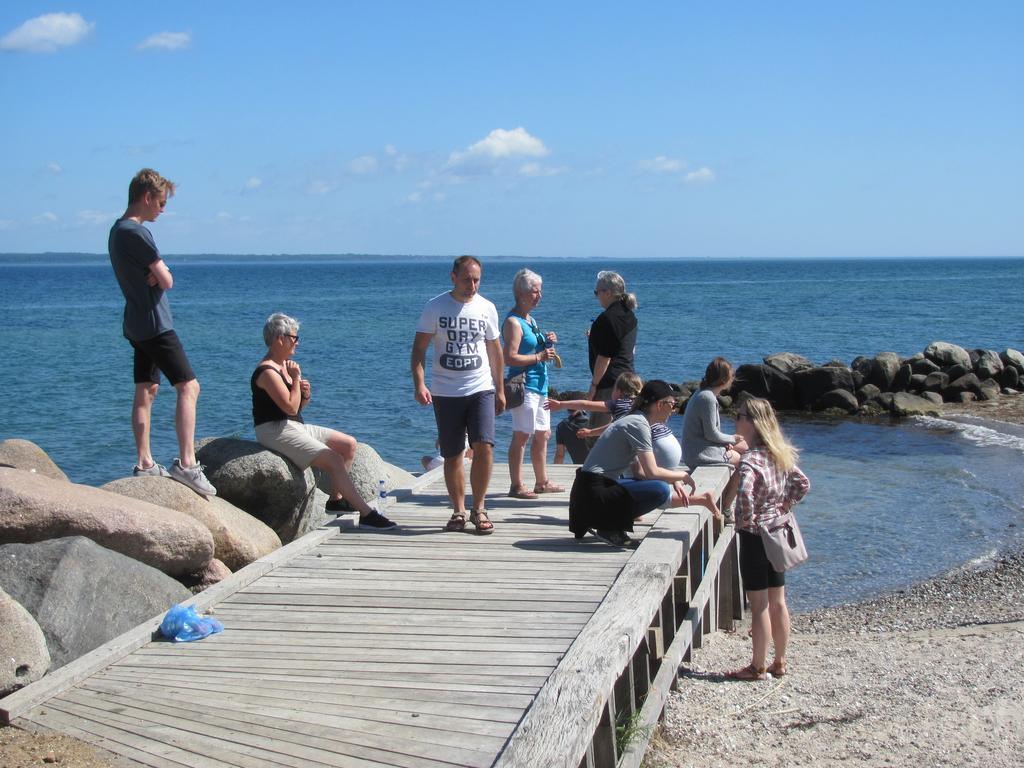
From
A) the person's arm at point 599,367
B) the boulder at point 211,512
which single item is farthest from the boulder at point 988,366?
the boulder at point 211,512

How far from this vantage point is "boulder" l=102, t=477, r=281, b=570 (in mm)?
7691

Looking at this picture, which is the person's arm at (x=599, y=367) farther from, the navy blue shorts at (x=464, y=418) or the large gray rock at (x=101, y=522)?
the large gray rock at (x=101, y=522)

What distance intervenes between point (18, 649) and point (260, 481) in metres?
3.74

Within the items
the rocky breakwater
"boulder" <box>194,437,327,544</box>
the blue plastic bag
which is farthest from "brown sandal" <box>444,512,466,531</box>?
the rocky breakwater

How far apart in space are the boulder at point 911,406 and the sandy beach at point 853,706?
14556mm

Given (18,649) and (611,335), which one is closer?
(18,649)

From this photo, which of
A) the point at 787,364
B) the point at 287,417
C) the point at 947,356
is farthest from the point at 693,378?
the point at 287,417

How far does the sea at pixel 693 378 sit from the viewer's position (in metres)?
13.7

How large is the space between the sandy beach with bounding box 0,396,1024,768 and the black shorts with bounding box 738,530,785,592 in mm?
860

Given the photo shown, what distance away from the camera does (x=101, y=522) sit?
682cm

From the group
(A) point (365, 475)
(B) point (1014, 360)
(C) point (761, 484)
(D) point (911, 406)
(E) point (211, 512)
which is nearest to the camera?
(C) point (761, 484)

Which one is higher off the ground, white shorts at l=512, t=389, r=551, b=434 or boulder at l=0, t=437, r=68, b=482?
white shorts at l=512, t=389, r=551, b=434

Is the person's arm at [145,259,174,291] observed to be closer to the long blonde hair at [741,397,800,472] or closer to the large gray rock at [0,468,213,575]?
the large gray rock at [0,468,213,575]

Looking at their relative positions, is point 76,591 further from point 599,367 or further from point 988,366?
point 988,366
